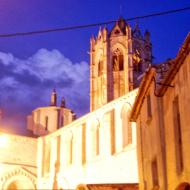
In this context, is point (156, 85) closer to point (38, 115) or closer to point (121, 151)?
point (121, 151)

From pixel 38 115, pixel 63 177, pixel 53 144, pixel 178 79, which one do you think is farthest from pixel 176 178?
pixel 38 115

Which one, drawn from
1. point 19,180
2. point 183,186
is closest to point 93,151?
point 19,180

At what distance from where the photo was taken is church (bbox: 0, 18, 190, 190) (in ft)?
41.2

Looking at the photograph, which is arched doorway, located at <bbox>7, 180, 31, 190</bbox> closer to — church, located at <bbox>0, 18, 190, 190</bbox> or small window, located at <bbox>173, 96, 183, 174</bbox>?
church, located at <bbox>0, 18, 190, 190</bbox>

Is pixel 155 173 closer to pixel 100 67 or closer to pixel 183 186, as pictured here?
pixel 183 186

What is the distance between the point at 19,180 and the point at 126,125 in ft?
53.3

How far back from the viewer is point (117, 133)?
32.5 m

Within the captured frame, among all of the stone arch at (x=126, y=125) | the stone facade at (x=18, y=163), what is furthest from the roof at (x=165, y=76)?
the stone facade at (x=18, y=163)

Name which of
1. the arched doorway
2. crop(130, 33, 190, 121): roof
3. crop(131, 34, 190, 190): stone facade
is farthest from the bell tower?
crop(131, 34, 190, 190): stone facade

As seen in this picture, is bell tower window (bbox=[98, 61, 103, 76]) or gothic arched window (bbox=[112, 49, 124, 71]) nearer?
gothic arched window (bbox=[112, 49, 124, 71])

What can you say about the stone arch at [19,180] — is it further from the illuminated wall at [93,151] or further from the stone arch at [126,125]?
the stone arch at [126,125]

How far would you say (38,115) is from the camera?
180 ft

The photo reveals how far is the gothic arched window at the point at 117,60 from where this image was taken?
197 ft

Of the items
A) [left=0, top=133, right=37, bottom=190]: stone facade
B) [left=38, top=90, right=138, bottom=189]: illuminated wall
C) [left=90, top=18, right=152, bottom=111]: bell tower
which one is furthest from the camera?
[left=90, top=18, right=152, bottom=111]: bell tower
